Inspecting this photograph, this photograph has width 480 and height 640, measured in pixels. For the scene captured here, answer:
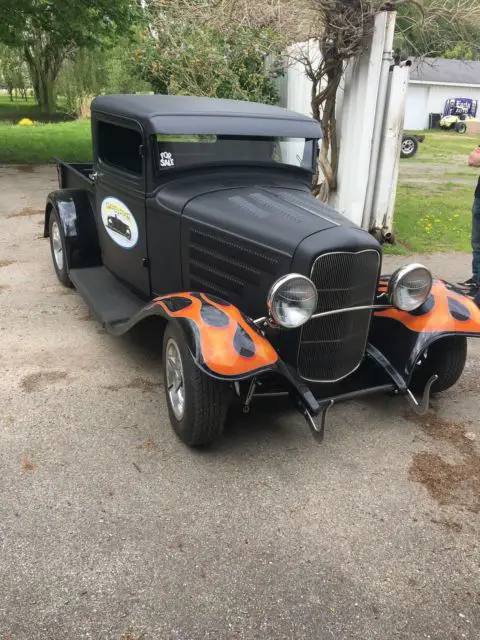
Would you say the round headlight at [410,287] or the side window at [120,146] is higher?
the side window at [120,146]

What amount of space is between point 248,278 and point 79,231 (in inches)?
94.9

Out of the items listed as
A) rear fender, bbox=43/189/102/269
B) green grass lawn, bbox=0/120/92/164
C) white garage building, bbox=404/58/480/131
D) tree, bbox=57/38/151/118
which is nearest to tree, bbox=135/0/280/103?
green grass lawn, bbox=0/120/92/164

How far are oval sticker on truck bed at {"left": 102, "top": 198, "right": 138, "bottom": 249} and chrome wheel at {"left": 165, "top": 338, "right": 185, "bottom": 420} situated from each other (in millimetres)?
1256

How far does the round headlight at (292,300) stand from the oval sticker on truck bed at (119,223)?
5.69ft

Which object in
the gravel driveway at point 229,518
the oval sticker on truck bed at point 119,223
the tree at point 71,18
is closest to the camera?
the gravel driveway at point 229,518

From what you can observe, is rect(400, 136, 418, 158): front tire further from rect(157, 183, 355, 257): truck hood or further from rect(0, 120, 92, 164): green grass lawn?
rect(157, 183, 355, 257): truck hood

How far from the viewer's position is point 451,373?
373cm

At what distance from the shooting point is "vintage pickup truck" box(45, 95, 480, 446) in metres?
2.98

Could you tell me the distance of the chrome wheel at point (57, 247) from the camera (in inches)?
219

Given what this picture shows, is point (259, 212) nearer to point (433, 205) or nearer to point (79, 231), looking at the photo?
point (79, 231)

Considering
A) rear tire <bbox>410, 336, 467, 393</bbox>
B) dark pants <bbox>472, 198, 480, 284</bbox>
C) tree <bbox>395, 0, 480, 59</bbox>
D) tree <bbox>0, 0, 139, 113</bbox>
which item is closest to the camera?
rear tire <bbox>410, 336, 467, 393</bbox>

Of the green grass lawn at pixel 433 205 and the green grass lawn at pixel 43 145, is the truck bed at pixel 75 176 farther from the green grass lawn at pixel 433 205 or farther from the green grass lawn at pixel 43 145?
the green grass lawn at pixel 43 145

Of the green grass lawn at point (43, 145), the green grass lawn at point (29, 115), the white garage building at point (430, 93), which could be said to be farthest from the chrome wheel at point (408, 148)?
the green grass lawn at point (29, 115)

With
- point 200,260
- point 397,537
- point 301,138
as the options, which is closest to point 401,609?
point 397,537
